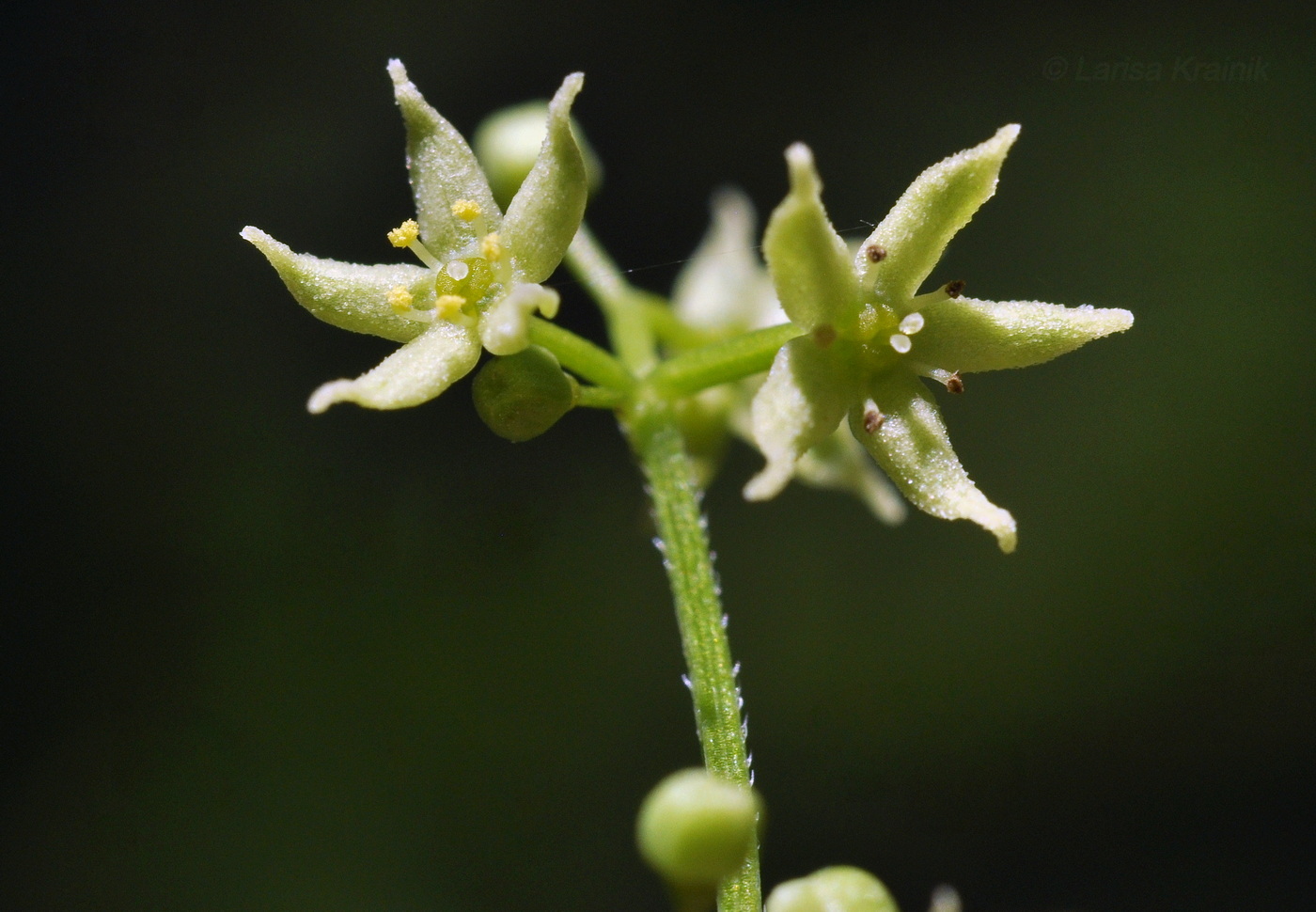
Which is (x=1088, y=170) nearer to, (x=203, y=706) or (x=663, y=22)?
(x=663, y=22)

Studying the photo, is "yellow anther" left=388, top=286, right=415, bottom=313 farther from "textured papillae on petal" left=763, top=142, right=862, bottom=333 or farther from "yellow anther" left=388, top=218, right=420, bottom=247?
"textured papillae on petal" left=763, top=142, right=862, bottom=333

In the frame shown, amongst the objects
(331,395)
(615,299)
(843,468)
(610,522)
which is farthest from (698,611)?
(610,522)

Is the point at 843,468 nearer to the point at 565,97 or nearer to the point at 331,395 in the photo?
the point at 565,97

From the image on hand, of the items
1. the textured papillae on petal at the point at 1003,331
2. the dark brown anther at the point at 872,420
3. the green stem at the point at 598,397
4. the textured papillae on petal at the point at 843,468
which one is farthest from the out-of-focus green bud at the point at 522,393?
the textured papillae on petal at the point at 843,468

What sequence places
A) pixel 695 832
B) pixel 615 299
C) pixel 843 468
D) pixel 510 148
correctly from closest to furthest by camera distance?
pixel 695 832, pixel 615 299, pixel 510 148, pixel 843 468

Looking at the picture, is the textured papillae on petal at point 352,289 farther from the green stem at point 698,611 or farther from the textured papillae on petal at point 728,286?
the textured papillae on petal at point 728,286

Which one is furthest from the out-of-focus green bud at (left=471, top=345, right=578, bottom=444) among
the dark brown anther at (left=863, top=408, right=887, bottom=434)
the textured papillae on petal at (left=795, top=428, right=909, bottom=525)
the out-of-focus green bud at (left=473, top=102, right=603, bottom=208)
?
the textured papillae on petal at (left=795, top=428, right=909, bottom=525)

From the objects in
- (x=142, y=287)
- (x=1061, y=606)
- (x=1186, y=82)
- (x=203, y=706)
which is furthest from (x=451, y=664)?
(x=1186, y=82)
